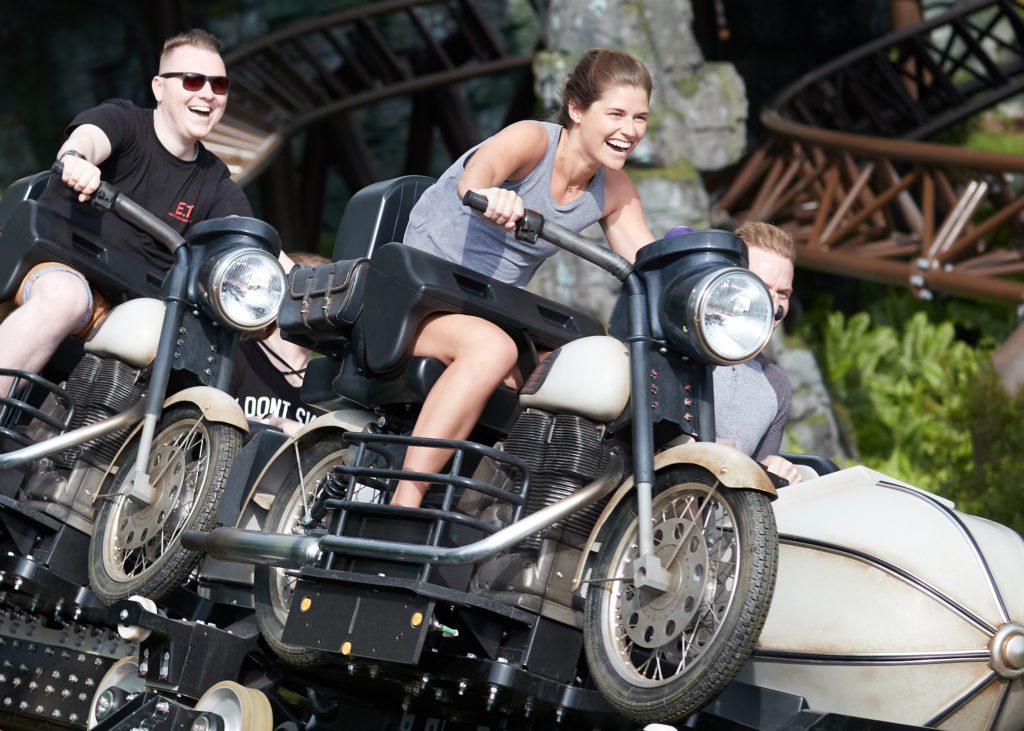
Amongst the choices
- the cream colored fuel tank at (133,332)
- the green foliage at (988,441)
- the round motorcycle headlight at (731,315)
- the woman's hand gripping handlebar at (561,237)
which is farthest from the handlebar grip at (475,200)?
the green foliage at (988,441)

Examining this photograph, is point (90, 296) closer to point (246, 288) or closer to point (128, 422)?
point (128, 422)

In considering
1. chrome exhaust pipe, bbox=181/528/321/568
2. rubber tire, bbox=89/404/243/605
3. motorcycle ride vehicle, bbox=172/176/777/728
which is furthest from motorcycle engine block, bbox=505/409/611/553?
rubber tire, bbox=89/404/243/605

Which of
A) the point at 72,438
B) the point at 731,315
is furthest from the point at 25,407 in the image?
the point at 731,315

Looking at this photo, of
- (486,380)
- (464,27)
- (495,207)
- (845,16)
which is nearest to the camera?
(495,207)

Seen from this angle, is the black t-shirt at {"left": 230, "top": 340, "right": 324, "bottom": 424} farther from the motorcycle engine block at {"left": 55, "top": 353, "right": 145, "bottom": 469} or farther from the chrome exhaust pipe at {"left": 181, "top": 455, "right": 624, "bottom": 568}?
the chrome exhaust pipe at {"left": 181, "top": 455, "right": 624, "bottom": 568}

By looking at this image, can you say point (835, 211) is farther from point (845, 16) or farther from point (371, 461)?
point (371, 461)

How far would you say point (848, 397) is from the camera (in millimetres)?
13719

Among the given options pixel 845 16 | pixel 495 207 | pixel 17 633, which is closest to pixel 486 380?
pixel 495 207

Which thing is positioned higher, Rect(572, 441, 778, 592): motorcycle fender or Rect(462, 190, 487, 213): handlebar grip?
Rect(462, 190, 487, 213): handlebar grip

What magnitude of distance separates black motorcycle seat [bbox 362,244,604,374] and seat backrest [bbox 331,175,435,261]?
495 millimetres

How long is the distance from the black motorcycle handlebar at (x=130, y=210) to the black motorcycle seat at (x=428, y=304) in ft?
2.81

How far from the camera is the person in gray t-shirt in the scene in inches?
168

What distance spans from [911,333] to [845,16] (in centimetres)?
607

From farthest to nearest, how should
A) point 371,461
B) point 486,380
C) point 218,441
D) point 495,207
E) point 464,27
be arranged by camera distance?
point 464,27 → point 218,441 → point 371,461 → point 486,380 → point 495,207
